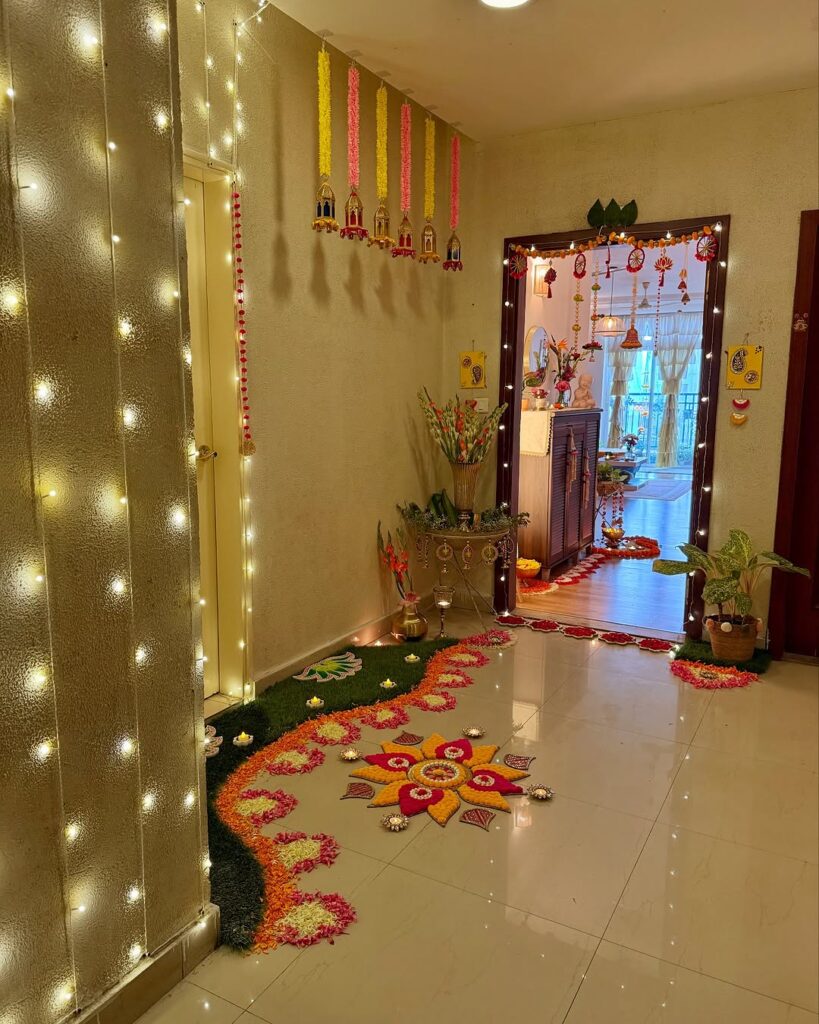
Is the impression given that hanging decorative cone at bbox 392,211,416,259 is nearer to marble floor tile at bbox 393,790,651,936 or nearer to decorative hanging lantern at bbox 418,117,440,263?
decorative hanging lantern at bbox 418,117,440,263

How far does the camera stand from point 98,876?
158cm

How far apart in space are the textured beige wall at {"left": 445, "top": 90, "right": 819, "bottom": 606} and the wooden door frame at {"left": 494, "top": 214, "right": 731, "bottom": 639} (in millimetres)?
48

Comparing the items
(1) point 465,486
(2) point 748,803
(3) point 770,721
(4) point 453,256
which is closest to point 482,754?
(2) point 748,803

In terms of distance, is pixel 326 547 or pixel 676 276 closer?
pixel 326 547

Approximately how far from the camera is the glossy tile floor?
1738mm

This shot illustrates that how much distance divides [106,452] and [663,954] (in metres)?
1.76

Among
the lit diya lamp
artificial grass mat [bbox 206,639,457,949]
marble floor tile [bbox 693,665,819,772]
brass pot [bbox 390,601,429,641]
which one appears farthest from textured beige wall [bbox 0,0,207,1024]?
brass pot [bbox 390,601,429,641]

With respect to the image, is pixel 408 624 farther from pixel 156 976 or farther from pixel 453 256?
pixel 156 976

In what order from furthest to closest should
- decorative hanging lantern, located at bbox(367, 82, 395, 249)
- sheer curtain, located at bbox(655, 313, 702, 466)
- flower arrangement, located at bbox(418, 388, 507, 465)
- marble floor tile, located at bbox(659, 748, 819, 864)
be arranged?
sheer curtain, located at bbox(655, 313, 702, 466), flower arrangement, located at bbox(418, 388, 507, 465), decorative hanging lantern, located at bbox(367, 82, 395, 249), marble floor tile, located at bbox(659, 748, 819, 864)

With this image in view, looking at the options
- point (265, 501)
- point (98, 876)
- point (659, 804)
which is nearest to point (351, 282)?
point (265, 501)

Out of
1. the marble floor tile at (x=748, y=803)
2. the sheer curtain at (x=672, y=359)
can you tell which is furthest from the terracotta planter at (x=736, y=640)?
the sheer curtain at (x=672, y=359)

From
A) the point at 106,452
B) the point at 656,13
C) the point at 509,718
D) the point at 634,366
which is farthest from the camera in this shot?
the point at 634,366

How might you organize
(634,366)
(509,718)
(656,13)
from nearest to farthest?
(656,13), (509,718), (634,366)

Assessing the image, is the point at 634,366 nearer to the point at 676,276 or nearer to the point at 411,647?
the point at 676,276
